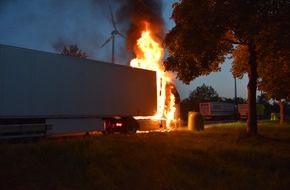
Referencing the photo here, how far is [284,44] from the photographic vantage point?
1916cm

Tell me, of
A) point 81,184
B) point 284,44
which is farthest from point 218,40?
point 81,184

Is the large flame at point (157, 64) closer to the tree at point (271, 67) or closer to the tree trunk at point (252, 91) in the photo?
the tree at point (271, 67)

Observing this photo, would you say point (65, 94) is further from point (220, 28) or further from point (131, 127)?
point (220, 28)

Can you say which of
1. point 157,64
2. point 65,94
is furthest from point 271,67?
point 65,94

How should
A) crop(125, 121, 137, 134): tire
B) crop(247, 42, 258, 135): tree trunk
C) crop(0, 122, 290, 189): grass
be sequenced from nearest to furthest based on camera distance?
crop(0, 122, 290, 189): grass
crop(247, 42, 258, 135): tree trunk
crop(125, 121, 137, 134): tire

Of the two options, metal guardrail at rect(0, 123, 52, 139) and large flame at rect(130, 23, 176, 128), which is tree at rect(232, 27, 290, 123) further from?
metal guardrail at rect(0, 123, 52, 139)

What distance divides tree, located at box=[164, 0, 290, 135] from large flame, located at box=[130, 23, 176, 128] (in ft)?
21.6

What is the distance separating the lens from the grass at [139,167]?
35.0 ft

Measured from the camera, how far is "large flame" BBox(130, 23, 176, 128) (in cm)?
3153

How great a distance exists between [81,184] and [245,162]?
671cm

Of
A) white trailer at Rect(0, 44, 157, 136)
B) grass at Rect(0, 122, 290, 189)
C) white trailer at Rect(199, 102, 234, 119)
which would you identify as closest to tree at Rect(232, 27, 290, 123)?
grass at Rect(0, 122, 290, 189)

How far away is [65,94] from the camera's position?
22828 mm

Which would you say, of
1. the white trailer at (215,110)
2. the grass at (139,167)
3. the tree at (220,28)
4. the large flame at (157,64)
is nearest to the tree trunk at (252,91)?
the tree at (220,28)

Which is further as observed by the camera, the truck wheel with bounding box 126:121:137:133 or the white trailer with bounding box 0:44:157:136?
the truck wheel with bounding box 126:121:137:133
